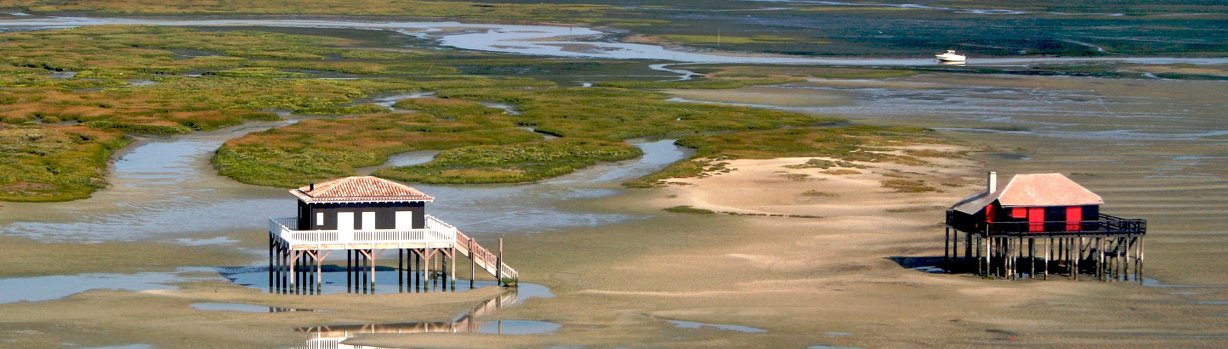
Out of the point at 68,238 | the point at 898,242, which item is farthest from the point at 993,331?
the point at 68,238

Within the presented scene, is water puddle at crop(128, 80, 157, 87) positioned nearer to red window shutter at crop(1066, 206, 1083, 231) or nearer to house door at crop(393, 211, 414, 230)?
house door at crop(393, 211, 414, 230)

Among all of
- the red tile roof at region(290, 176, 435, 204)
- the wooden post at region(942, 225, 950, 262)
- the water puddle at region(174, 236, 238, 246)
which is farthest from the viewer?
the water puddle at region(174, 236, 238, 246)

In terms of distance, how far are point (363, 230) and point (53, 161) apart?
1555 inches

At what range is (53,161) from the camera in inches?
3607

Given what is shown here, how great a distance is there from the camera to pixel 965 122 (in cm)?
12369

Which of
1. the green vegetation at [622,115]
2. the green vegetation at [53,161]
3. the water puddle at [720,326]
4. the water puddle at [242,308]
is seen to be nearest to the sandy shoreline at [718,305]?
the water puddle at [720,326]

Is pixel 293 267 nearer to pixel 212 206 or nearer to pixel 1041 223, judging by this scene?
pixel 212 206

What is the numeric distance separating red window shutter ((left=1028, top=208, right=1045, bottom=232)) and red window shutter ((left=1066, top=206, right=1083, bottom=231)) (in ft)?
3.00

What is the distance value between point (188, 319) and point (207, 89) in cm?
9059

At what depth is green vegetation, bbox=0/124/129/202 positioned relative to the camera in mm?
81812

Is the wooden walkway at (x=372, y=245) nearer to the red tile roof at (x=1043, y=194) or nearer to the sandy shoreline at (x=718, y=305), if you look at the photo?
the sandy shoreline at (x=718, y=305)

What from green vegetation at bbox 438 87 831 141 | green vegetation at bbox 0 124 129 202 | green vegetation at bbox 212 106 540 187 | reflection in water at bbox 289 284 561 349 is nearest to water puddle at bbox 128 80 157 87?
green vegetation at bbox 438 87 831 141

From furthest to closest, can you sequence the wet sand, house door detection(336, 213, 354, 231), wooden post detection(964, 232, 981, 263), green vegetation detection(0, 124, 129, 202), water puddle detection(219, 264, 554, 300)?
green vegetation detection(0, 124, 129, 202) < wooden post detection(964, 232, 981, 263) < house door detection(336, 213, 354, 231) < water puddle detection(219, 264, 554, 300) < the wet sand

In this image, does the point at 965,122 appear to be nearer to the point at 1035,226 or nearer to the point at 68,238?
the point at 1035,226
